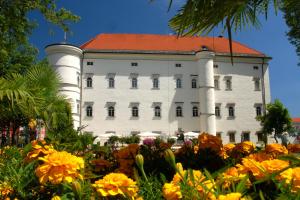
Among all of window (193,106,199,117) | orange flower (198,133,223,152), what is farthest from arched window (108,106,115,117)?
orange flower (198,133,223,152)

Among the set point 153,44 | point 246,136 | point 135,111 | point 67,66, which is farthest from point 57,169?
point 153,44

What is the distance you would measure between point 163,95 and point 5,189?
42771 mm

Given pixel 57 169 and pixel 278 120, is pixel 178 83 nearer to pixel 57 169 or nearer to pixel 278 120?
pixel 278 120

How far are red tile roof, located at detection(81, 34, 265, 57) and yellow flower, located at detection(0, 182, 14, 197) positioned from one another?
43.3m

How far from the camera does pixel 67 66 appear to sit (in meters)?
41.3

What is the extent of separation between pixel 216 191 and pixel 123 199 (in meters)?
0.40

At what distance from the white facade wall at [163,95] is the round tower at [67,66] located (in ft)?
4.98

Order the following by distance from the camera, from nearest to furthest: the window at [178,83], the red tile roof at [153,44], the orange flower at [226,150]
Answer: the orange flower at [226,150], the window at [178,83], the red tile roof at [153,44]

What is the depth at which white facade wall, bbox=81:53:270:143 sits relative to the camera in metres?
42.9

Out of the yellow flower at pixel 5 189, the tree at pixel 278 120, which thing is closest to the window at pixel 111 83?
→ the tree at pixel 278 120

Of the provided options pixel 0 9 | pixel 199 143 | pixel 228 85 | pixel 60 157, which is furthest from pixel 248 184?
pixel 228 85

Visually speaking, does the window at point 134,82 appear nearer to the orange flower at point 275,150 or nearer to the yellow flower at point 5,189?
the orange flower at point 275,150

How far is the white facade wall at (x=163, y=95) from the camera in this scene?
42875 mm

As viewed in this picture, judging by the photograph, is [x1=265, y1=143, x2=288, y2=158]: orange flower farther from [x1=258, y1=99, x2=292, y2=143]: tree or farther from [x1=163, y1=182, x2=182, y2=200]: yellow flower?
[x1=258, y1=99, x2=292, y2=143]: tree
